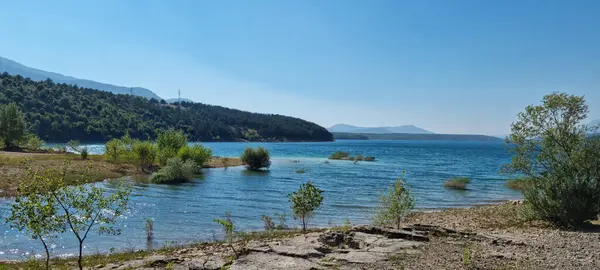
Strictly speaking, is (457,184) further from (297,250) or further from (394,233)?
(297,250)

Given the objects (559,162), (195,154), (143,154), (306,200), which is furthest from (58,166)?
(559,162)

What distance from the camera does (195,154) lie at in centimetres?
6594

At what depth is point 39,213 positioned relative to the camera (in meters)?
11.0

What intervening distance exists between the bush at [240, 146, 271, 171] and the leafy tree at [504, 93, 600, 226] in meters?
53.2

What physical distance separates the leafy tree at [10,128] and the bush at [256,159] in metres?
44.9

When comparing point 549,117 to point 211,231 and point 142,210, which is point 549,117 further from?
point 142,210

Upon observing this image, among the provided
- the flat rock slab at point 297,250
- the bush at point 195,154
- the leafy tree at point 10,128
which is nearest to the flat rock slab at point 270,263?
the flat rock slab at point 297,250

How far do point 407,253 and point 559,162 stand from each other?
12.3 metres

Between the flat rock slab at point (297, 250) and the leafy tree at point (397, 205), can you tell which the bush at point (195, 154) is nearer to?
the leafy tree at point (397, 205)

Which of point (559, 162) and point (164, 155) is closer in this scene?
point (559, 162)

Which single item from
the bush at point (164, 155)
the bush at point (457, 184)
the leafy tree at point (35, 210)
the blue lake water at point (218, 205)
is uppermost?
the leafy tree at point (35, 210)

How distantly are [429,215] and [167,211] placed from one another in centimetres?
1925

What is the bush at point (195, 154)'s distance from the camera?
6369 cm

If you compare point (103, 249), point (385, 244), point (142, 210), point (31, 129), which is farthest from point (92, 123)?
point (385, 244)
